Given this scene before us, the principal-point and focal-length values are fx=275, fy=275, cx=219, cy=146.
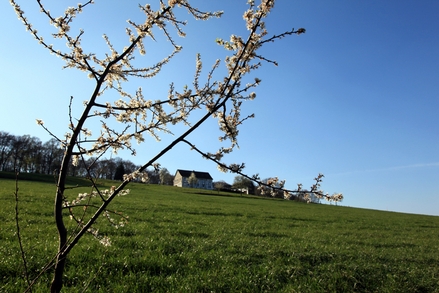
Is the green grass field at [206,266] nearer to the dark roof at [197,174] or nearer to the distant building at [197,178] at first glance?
the distant building at [197,178]

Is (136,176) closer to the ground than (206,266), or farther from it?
farther from it

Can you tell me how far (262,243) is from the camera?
10.0 meters

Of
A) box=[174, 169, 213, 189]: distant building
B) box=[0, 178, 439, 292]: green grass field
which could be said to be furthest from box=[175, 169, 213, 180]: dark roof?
box=[0, 178, 439, 292]: green grass field

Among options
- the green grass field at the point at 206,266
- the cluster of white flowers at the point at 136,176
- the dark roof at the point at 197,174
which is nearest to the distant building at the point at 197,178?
the dark roof at the point at 197,174

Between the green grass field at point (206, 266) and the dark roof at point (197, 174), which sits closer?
the green grass field at point (206, 266)

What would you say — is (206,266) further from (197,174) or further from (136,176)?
(197,174)

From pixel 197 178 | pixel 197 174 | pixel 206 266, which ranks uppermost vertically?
pixel 197 174

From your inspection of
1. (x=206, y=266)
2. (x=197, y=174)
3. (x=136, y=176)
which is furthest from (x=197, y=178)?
(x=136, y=176)

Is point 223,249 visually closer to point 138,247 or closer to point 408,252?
point 138,247

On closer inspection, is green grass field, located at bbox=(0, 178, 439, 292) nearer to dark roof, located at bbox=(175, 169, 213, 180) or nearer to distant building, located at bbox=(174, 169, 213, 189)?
distant building, located at bbox=(174, 169, 213, 189)

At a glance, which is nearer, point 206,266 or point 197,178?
point 206,266

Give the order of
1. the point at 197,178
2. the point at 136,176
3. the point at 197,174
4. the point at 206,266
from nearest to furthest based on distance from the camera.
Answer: the point at 136,176
the point at 206,266
the point at 197,178
the point at 197,174

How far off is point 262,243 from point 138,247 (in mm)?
4571

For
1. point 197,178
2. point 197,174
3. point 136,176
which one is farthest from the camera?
point 197,174
